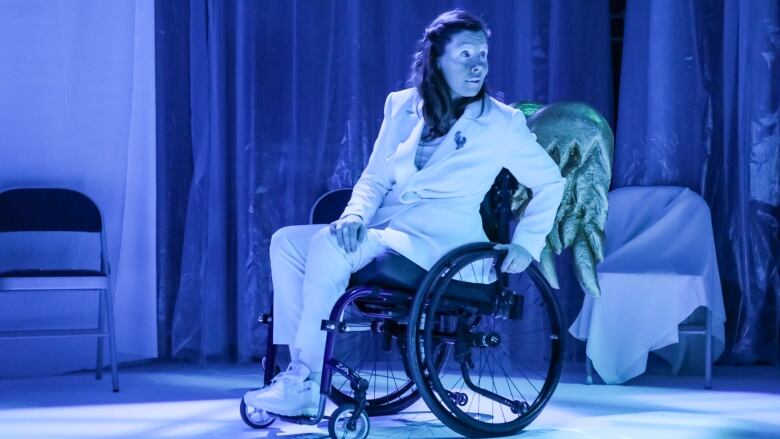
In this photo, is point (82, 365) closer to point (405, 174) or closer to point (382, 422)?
point (382, 422)

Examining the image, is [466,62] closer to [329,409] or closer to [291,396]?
[291,396]

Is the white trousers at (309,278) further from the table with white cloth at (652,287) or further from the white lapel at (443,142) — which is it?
the table with white cloth at (652,287)

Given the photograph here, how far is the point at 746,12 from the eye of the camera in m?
3.88

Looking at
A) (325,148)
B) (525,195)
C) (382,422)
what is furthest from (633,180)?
(382,422)

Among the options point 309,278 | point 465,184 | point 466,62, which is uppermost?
point 466,62

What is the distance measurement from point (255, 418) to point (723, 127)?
7.54 feet

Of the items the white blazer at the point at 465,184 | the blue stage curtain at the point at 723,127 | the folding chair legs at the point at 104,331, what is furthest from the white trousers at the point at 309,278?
the blue stage curtain at the point at 723,127

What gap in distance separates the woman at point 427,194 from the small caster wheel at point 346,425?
0.22 feet

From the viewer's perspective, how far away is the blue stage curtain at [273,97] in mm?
4137

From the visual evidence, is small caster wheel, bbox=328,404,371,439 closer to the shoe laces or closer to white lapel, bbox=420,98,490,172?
the shoe laces

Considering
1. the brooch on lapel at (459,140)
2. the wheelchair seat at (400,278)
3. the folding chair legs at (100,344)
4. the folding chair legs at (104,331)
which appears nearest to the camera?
the wheelchair seat at (400,278)

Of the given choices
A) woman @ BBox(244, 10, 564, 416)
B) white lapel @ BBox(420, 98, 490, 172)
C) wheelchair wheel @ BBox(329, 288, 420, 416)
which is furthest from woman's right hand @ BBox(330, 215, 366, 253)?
white lapel @ BBox(420, 98, 490, 172)

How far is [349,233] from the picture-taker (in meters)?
2.44

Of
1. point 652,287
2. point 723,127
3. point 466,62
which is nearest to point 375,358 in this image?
point 652,287
